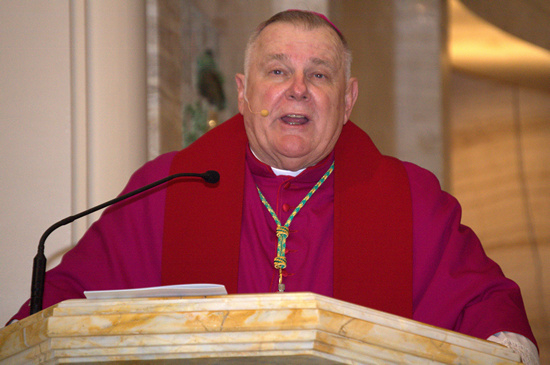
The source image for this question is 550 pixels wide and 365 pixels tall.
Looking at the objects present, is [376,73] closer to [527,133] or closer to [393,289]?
[527,133]

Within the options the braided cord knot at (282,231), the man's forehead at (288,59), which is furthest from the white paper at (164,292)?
the man's forehead at (288,59)

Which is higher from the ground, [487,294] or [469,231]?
[469,231]

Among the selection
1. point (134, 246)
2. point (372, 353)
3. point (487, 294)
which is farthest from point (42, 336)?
point (487, 294)

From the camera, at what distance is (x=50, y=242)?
389cm

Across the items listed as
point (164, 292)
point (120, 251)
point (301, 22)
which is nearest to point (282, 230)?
point (120, 251)

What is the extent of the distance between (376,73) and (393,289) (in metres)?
4.46

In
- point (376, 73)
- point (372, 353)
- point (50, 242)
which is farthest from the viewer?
point (376, 73)

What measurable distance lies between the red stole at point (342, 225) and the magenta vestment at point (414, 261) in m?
0.05

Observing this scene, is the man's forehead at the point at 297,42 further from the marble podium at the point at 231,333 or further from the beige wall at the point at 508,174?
the beige wall at the point at 508,174

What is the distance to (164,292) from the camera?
173 cm

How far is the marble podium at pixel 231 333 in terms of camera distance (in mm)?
1570

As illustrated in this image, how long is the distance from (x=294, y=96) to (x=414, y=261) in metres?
0.84

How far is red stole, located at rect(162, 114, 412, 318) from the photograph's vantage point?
9.73ft

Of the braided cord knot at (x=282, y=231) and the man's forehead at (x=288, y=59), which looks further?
the man's forehead at (x=288, y=59)
